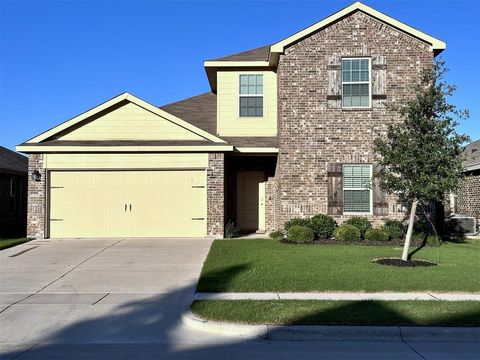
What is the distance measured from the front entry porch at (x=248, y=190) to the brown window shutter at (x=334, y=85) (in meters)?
3.26

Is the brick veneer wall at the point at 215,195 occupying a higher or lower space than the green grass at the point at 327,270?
higher

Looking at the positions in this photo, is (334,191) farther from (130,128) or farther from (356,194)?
(130,128)

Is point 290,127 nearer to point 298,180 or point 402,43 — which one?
point 298,180

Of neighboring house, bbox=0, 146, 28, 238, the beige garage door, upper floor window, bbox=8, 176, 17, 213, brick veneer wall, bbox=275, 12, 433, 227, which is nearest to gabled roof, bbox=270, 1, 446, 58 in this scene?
brick veneer wall, bbox=275, 12, 433, 227

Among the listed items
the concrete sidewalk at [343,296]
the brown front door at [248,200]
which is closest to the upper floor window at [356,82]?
the brown front door at [248,200]

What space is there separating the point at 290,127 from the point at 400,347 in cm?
1080

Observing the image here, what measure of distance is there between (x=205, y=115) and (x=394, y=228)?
886 centimetres

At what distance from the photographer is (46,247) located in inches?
568

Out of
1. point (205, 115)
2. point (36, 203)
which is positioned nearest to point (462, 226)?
point (205, 115)

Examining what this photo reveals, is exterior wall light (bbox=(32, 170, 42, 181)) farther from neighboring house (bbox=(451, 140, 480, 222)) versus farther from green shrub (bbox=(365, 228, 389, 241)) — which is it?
neighboring house (bbox=(451, 140, 480, 222))

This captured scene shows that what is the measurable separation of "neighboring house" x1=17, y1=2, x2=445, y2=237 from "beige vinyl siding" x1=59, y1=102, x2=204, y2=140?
0.03 m

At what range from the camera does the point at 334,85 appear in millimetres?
16156

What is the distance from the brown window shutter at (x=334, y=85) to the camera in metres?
16.1

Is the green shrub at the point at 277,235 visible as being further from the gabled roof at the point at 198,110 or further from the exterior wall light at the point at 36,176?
the exterior wall light at the point at 36,176
